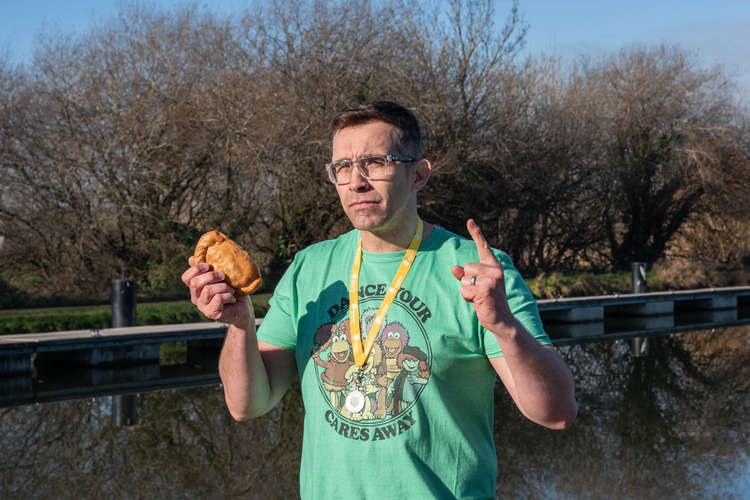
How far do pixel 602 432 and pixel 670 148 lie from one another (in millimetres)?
19560

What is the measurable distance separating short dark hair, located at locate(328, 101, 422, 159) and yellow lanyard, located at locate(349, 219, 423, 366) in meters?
0.24

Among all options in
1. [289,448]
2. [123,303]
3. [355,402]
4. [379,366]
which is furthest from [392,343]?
[123,303]

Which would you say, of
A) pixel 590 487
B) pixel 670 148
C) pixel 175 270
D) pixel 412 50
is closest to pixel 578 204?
pixel 670 148

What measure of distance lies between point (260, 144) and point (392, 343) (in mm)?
17001

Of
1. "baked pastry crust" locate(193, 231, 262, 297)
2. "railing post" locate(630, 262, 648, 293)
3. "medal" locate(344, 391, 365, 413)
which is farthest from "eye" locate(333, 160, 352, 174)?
"railing post" locate(630, 262, 648, 293)

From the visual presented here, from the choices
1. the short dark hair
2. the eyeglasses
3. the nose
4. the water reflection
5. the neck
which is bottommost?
the water reflection

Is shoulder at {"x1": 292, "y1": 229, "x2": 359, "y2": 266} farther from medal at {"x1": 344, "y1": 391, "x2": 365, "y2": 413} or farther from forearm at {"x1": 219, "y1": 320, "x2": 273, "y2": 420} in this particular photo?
medal at {"x1": 344, "y1": 391, "x2": 365, "y2": 413}

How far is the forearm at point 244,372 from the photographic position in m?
2.13

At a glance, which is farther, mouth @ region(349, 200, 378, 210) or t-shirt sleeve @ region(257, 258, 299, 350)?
t-shirt sleeve @ region(257, 258, 299, 350)

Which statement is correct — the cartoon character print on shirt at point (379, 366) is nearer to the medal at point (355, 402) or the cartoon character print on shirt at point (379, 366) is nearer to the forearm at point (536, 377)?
the medal at point (355, 402)

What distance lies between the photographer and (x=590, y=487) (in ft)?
23.7

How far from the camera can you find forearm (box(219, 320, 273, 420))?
2.13 meters

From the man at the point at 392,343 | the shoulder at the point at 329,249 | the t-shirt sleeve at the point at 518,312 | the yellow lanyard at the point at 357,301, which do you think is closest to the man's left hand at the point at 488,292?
the man at the point at 392,343

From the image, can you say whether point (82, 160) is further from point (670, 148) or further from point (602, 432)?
point (670, 148)
